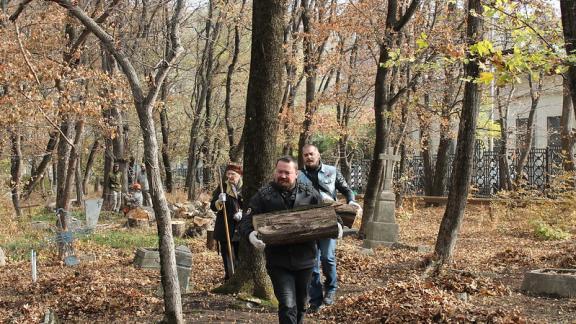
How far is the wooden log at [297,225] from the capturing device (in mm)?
5551

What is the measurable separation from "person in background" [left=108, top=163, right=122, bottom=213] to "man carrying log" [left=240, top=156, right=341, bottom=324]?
774 inches

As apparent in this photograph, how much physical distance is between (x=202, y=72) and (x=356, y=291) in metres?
21.9

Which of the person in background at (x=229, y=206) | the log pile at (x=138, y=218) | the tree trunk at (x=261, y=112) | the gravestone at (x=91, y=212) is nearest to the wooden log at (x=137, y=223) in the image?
the log pile at (x=138, y=218)

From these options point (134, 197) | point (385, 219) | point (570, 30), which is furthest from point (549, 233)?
point (134, 197)

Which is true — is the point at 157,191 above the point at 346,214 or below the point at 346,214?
above

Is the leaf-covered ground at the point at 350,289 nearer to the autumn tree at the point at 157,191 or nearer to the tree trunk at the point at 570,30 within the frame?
the autumn tree at the point at 157,191

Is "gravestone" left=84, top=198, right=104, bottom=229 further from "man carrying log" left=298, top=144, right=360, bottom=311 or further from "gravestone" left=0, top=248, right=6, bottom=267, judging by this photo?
"man carrying log" left=298, top=144, right=360, bottom=311

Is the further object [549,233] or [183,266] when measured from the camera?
[549,233]

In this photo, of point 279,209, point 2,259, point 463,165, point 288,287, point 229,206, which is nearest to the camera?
point 288,287

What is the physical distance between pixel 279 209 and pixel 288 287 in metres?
0.69

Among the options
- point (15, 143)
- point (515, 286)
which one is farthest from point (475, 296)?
point (15, 143)

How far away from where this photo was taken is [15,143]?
72.6ft

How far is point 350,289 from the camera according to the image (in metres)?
9.39

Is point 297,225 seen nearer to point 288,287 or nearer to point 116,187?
point 288,287
